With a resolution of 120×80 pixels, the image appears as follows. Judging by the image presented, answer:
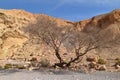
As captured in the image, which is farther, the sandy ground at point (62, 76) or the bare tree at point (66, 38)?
the bare tree at point (66, 38)

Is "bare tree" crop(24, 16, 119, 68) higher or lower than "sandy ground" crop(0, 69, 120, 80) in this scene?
higher

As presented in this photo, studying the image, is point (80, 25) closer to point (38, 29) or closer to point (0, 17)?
point (0, 17)

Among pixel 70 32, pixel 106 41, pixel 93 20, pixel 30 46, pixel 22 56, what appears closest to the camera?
pixel 106 41

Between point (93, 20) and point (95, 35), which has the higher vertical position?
point (93, 20)

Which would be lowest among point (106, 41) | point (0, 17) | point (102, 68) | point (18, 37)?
point (102, 68)

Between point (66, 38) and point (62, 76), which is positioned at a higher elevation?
point (66, 38)

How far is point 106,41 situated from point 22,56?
24.1 metres

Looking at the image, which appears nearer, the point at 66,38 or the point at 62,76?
the point at 62,76

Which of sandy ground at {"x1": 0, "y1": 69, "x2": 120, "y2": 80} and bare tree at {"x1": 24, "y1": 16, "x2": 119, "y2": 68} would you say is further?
bare tree at {"x1": 24, "y1": 16, "x2": 119, "y2": 68}

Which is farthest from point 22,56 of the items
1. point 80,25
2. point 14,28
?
point 80,25

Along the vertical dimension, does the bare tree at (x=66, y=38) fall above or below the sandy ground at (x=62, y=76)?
above

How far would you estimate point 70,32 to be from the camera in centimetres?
2708

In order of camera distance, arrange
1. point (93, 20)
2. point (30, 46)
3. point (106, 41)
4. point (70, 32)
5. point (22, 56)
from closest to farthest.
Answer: point (106, 41) → point (70, 32) → point (22, 56) → point (30, 46) → point (93, 20)

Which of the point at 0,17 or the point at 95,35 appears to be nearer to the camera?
the point at 95,35
